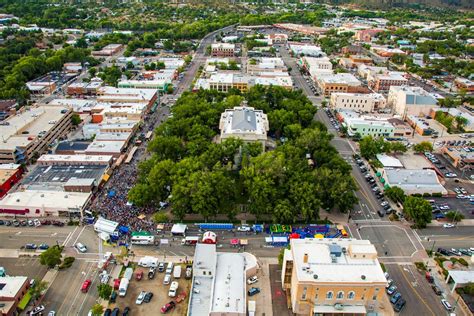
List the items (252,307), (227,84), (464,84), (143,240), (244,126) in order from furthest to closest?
(464,84) < (227,84) < (244,126) < (143,240) < (252,307)

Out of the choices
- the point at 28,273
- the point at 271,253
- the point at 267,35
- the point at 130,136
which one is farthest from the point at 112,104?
the point at 267,35

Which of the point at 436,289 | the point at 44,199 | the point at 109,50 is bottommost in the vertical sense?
the point at 436,289

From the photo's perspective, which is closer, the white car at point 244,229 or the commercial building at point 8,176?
the white car at point 244,229

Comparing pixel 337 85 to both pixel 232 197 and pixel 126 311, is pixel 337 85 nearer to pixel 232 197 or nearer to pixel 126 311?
pixel 232 197

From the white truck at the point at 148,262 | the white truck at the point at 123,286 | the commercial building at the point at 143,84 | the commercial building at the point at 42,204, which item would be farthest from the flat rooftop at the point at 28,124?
the white truck at the point at 123,286

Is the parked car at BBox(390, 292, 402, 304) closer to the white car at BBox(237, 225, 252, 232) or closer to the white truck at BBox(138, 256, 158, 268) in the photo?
the white car at BBox(237, 225, 252, 232)

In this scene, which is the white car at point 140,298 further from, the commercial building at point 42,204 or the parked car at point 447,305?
the parked car at point 447,305

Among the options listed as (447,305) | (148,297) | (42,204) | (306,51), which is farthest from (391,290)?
(306,51)
